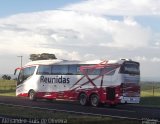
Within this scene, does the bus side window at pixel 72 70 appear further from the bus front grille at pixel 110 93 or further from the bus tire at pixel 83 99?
the bus front grille at pixel 110 93

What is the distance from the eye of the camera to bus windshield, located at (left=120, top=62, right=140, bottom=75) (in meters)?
33.1

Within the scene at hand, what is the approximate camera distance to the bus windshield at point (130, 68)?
3309 centimetres

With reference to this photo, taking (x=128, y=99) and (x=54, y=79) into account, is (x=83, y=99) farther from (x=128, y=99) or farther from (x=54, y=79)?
(x=54, y=79)

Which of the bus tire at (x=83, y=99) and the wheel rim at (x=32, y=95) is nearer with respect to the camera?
the bus tire at (x=83, y=99)

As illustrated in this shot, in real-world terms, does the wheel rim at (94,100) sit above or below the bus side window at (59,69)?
below

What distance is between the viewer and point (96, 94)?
115 ft

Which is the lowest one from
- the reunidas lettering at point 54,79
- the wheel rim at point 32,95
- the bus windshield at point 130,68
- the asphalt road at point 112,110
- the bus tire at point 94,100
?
the asphalt road at point 112,110

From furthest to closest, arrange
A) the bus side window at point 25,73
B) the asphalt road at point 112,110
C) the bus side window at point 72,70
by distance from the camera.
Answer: the bus side window at point 25,73 → the bus side window at point 72,70 → the asphalt road at point 112,110

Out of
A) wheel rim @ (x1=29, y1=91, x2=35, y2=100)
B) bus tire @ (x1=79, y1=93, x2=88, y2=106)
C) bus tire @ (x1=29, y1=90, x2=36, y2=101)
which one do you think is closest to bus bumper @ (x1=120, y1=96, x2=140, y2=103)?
bus tire @ (x1=79, y1=93, x2=88, y2=106)

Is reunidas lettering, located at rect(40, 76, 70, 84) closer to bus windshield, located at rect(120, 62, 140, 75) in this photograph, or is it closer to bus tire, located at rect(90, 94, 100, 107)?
bus tire, located at rect(90, 94, 100, 107)

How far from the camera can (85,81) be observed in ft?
118

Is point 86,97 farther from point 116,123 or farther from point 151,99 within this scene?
point 116,123

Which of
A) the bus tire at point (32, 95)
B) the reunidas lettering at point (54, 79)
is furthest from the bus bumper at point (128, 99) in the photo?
the bus tire at point (32, 95)

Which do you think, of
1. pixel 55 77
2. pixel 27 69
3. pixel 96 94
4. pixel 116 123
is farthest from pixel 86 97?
pixel 116 123
